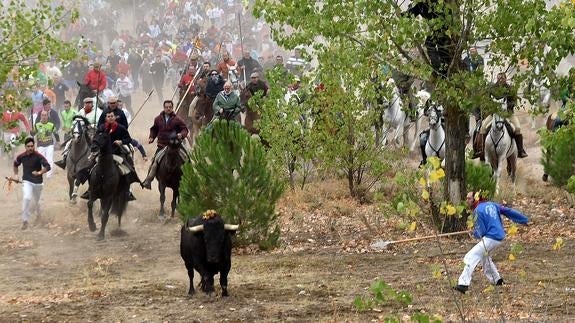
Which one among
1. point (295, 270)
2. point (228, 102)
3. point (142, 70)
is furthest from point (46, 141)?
point (142, 70)

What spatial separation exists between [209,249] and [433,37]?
5777 mm

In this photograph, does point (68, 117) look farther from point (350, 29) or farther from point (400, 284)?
point (400, 284)

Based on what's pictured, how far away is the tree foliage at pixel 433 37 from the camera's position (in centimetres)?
1848

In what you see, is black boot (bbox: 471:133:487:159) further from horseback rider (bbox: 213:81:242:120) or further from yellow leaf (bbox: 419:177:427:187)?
yellow leaf (bbox: 419:177:427:187)

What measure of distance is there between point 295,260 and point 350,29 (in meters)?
3.92

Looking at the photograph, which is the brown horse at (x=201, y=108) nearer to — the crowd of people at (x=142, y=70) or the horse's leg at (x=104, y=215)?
the crowd of people at (x=142, y=70)

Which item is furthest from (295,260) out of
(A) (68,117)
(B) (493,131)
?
(A) (68,117)

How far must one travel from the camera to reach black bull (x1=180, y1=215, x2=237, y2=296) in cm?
1575

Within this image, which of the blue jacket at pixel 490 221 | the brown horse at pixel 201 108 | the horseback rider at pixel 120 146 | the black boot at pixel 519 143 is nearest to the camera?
the blue jacket at pixel 490 221

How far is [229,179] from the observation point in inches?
802

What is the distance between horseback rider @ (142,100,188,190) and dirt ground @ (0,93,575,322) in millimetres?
1130

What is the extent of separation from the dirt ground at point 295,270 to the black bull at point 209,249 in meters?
0.29

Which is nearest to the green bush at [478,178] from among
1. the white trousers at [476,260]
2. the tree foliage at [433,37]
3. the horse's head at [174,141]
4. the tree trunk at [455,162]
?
the tree trunk at [455,162]

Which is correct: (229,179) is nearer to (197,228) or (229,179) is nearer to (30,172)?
(197,228)
